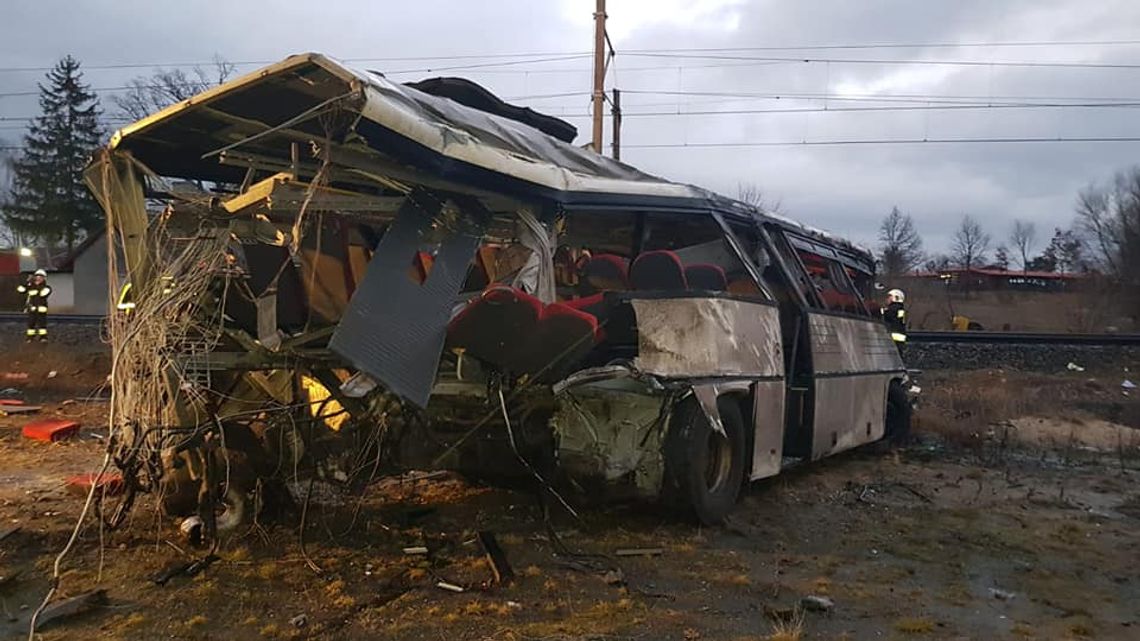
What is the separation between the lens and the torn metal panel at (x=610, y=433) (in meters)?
5.67

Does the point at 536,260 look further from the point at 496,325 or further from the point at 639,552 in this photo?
the point at 639,552

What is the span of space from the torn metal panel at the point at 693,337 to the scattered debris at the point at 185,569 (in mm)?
2685

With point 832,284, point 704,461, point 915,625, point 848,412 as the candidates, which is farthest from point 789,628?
point 832,284

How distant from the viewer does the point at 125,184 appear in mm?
5508

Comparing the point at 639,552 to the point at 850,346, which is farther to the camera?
the point at 850,346

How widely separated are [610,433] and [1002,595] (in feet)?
7.85

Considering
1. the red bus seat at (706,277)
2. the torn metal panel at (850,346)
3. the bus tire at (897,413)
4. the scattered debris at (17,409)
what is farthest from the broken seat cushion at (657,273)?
the scattered debris at (17,409)

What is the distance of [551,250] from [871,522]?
10.8 feet

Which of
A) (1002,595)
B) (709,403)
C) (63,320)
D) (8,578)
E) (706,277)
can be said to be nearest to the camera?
(8,578)

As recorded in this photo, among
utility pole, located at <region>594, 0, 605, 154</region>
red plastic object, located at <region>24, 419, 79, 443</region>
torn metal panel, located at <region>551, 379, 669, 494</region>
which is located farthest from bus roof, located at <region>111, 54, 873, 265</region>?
utility pole, located at <region>594, 0, 605, 154</region>

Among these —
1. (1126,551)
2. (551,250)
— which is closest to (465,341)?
(551,250)

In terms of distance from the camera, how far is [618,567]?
5.25 m

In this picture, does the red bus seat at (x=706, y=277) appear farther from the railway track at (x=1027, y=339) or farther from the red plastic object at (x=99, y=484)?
the railway track at (x=1027, y=339)

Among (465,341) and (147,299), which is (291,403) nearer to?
(147,299)
